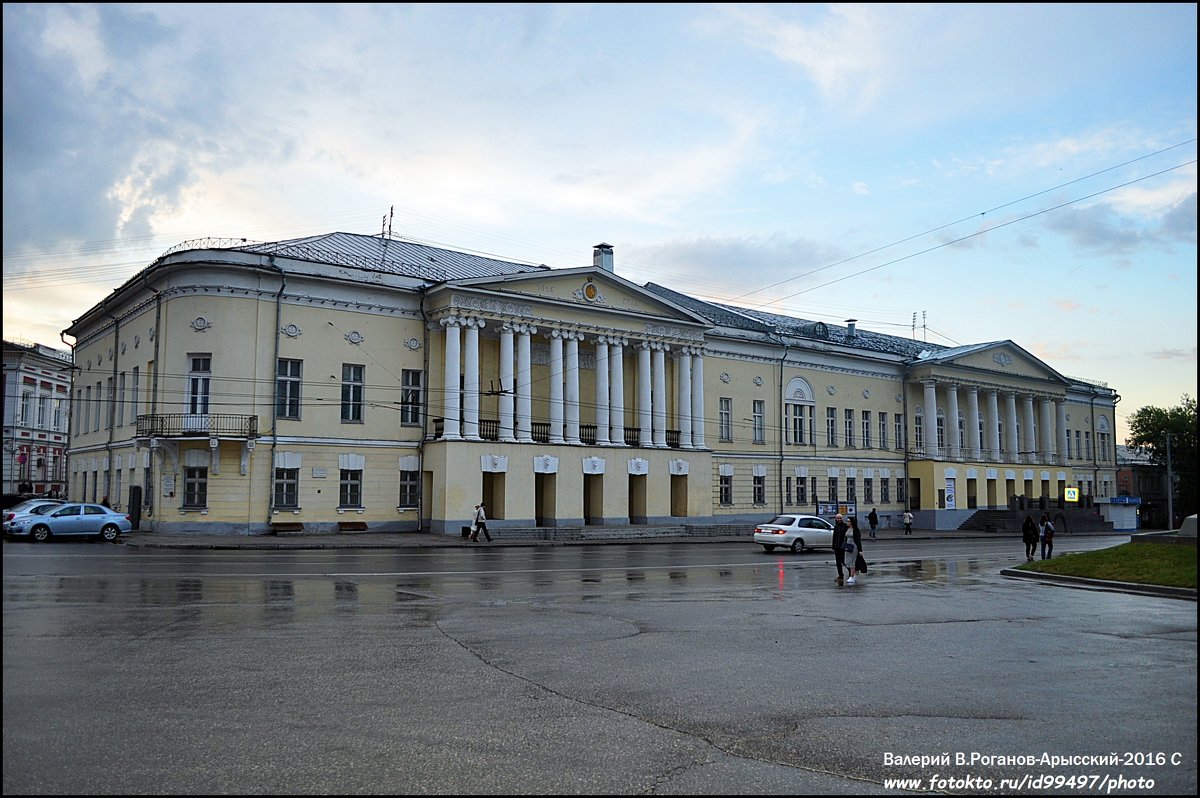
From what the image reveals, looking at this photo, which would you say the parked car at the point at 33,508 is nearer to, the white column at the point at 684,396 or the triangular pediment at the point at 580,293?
the triangular pediment at the point at 580,293

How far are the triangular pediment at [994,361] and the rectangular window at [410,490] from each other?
3850cm

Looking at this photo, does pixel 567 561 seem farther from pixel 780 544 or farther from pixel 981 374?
pixel 981 374

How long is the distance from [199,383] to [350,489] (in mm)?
7914

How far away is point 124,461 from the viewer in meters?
42.6

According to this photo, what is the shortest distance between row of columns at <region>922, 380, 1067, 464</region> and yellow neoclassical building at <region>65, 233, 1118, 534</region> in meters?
6.87

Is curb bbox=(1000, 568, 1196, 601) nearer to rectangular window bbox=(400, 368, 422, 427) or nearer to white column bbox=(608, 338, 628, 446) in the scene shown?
white column bbox=(608, 338, 628, 446)

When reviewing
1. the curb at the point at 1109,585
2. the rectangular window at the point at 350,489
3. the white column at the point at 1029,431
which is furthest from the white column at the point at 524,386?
the white column at the point at 1029,431

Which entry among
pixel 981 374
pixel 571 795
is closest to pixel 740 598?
pixel 571 795

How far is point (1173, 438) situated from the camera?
91.6 meters

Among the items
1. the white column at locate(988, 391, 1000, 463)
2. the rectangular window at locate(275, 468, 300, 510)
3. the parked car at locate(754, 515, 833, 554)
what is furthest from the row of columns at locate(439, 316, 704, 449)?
the white column at locate(988, 391, 1000, 463)

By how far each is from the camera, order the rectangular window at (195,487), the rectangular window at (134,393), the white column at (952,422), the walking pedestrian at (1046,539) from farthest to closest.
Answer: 1. the white column at (952,422)
2. the rectangular window at (134,393)
3. the rectangular window at (195,487)
4. the walking pedestrian at (1046,539)

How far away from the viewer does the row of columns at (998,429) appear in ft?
216

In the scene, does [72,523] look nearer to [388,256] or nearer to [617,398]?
[388,256]

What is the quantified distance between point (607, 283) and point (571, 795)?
140ft
